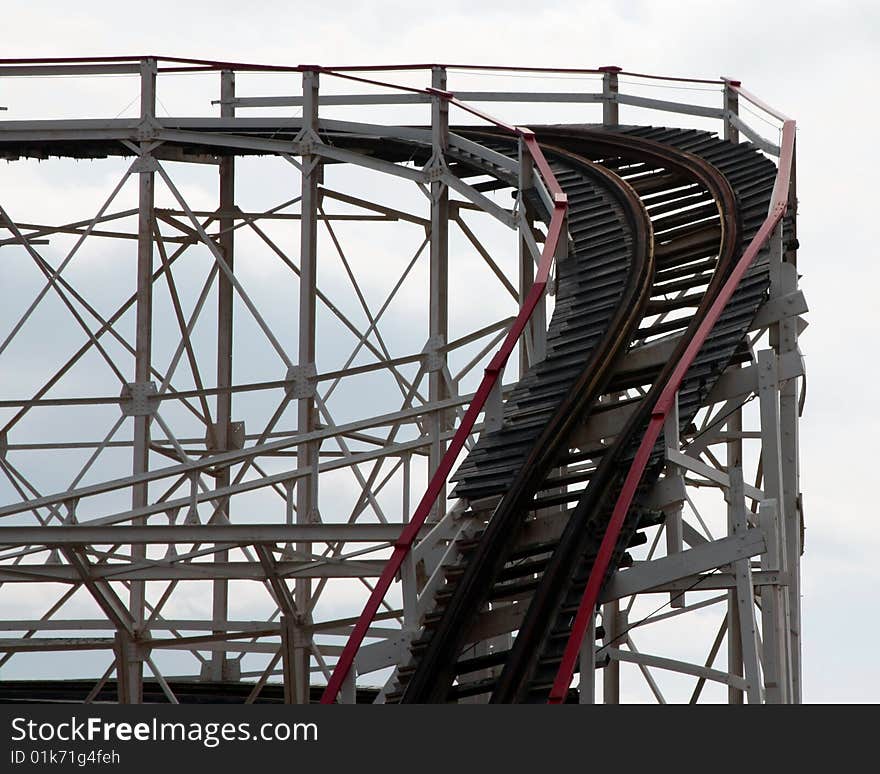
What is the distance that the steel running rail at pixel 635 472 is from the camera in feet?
39.9

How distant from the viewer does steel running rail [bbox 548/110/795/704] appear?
39.9ft

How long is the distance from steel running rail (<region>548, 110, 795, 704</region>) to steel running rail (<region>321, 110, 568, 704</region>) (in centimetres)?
122

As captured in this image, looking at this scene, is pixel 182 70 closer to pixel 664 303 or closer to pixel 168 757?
pixel 664 303

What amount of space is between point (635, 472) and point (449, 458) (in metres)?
1.47

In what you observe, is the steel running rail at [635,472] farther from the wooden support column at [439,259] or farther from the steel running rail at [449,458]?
the wooden support column at [439,259]

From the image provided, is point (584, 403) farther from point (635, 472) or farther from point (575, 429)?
point (635, 472)

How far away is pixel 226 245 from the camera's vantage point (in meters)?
23.6

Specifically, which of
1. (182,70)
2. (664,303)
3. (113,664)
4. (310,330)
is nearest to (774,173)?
(664,303)

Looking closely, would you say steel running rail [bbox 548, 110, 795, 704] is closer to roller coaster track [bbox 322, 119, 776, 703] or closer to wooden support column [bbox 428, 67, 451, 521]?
roller coaster track [bbox 322, 119, 776, 703]

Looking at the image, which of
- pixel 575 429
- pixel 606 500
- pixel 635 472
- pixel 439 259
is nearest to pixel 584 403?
pixel 575 429

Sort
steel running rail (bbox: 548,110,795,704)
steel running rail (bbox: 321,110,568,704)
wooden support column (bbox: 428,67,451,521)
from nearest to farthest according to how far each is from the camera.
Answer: steel running rail (bbox: 548,110,795,704) < steel running rail (bbox: 321,110,568,704) < wooden support column (bbox: 428,67,451,521)

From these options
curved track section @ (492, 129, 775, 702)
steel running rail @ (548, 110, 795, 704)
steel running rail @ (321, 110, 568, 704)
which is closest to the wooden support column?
steel running rail @ (321, 110, 568, 704)

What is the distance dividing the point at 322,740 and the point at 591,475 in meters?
4.77

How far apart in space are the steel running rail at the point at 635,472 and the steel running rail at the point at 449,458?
1217mm
